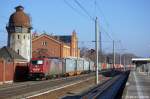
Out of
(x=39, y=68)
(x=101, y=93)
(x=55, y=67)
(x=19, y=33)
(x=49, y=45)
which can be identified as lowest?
(x=101, y=93)

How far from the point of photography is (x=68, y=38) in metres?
144

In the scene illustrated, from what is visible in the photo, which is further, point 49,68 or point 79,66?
point 79,66

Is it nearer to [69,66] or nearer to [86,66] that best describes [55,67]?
[69,66]

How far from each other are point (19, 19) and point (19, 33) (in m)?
3.06

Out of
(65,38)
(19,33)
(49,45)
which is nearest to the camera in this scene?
(19,33)

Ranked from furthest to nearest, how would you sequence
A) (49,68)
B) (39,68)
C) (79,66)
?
(79,66) → (49,68) → (39,68)

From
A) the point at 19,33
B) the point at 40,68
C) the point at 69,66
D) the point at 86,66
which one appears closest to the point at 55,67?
the point at 40,68

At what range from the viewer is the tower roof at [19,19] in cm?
9056

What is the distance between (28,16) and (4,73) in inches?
1582

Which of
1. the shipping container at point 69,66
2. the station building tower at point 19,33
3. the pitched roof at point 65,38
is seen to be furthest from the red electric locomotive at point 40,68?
the pitched roof at point 65,38

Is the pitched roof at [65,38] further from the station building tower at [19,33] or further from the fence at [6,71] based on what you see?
the fence at [6,71]

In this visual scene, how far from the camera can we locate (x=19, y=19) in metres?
90.7

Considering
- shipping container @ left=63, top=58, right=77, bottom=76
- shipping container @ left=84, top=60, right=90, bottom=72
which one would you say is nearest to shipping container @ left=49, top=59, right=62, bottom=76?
shipping container @ left=63, top=58, right=77, bottom=76

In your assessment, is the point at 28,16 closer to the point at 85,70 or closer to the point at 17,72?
the point at 85,70
